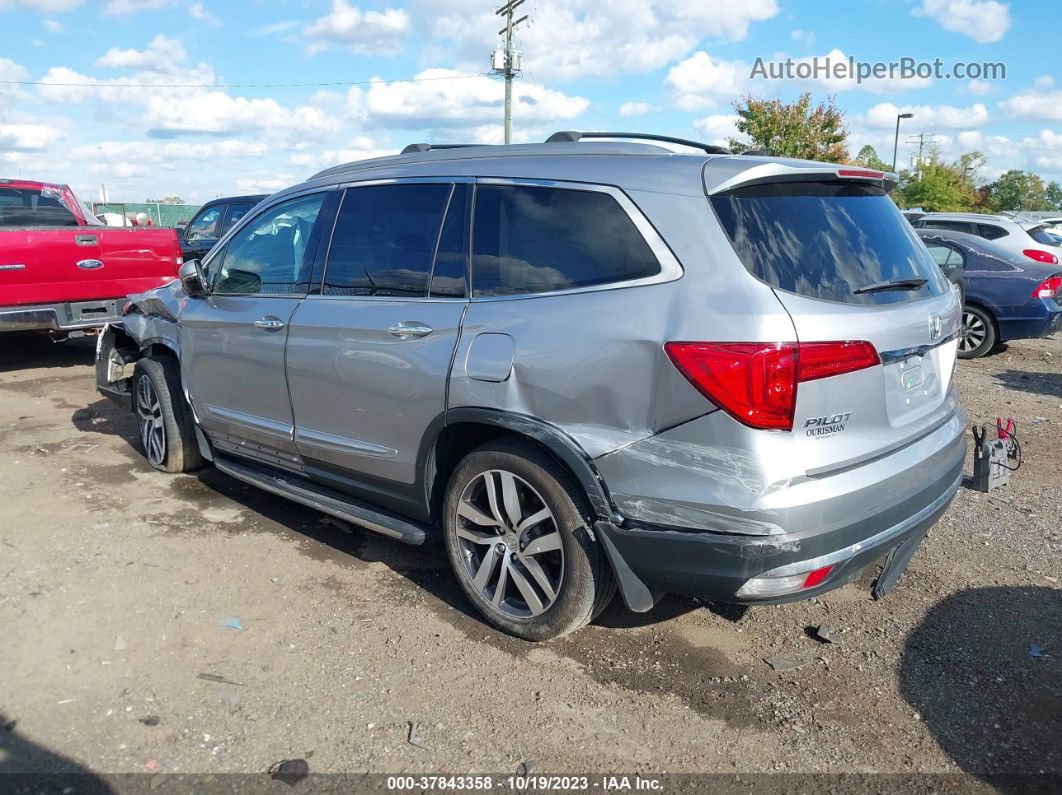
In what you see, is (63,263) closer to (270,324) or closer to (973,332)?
(270,324)

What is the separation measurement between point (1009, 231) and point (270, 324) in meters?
9.87

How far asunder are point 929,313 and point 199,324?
3861mm

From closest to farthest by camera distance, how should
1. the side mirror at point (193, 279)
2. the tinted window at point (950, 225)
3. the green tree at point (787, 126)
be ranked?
1. the side mirror at point (193, 279)
2. the tinted window at point (950, 225)
3. the green tree at point (787, 126)

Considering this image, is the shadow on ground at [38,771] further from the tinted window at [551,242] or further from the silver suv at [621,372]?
the tinted window at [551,242]

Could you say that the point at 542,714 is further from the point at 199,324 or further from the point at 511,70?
the point at 511,70

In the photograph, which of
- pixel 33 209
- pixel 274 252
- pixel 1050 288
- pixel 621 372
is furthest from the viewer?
pixel 1050 288

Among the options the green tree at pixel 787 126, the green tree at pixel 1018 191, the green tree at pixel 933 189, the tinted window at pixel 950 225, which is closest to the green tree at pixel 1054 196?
the green tree at pixel 1018 191

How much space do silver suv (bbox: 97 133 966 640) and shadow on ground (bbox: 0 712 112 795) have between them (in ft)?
4.98

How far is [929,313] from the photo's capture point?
323cm

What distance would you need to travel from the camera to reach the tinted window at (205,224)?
1281cm

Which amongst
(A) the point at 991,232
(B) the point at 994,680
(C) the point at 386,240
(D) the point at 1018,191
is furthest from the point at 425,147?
(D) the point at 1018,191

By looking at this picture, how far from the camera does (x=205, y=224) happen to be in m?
13.0

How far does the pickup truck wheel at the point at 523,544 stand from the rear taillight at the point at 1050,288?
8858mm

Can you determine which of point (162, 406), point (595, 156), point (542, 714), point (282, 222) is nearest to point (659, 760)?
point (542, 714)
